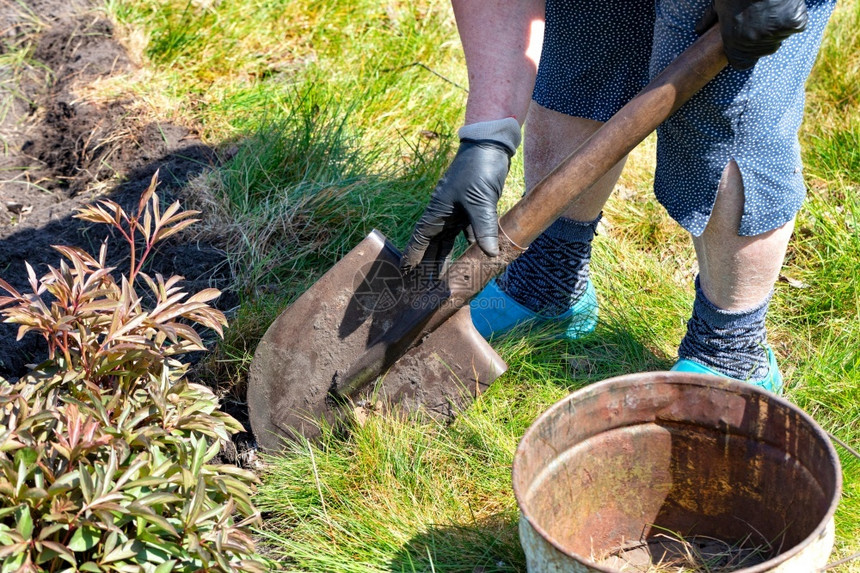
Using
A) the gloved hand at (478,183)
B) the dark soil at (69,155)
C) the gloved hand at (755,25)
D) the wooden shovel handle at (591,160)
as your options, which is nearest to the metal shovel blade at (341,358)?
the wooden shovel handle at (591,160)

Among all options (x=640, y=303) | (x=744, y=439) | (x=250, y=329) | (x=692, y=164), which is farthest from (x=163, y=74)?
(x=744, y=439)

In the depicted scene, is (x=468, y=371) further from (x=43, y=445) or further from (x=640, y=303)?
(x=43, y=445)

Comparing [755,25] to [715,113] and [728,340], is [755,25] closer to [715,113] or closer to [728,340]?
[715,113]

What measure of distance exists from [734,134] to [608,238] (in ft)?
3.73

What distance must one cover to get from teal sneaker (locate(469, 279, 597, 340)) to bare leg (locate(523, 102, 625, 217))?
295mm

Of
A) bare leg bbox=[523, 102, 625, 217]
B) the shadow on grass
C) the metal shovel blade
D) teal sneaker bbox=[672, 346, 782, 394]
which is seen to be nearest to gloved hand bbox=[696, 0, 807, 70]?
bare leg bbox=[523, 102, 625, 217]

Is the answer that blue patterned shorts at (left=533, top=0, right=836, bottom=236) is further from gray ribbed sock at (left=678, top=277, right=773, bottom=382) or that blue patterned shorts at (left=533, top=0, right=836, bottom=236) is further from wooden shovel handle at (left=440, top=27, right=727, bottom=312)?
gray ribbed sock at (left=678, top=277, right=773, bottom=382)

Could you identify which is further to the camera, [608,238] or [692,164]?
[608,238]

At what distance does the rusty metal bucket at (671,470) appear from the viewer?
1.76m

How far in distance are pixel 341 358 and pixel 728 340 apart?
3.46 feet

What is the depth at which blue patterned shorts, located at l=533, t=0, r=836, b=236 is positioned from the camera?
5.96 feet

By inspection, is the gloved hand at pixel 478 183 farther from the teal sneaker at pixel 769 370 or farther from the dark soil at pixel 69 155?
the dark soil at pixel 69 155

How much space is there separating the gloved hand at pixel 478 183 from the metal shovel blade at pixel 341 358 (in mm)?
275

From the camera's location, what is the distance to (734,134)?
185 cm
